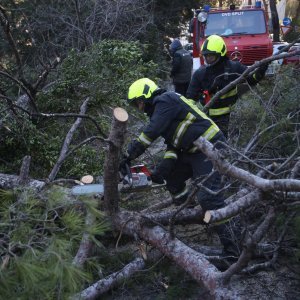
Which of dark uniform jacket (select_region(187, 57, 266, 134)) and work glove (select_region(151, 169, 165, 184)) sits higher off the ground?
dark uniform jacket (select_region(187, 57, 266, 134))

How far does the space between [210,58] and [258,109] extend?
2.44 ft

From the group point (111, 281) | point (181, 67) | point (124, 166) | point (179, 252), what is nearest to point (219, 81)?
point (124, 166)

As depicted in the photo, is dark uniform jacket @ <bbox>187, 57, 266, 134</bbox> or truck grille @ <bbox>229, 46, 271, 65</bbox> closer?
dark uniform jacket @ <bbox>187, 57, 266, 134</bbox>

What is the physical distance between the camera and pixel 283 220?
11.7ft

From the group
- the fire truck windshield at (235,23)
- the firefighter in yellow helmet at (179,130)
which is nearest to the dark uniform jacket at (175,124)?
the firefighter in yellow helmet at (179,130)

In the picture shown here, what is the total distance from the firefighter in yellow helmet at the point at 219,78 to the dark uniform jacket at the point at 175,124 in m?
1.16

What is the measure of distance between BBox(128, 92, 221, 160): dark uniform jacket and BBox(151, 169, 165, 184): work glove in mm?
364

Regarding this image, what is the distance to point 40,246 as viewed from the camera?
2287mm

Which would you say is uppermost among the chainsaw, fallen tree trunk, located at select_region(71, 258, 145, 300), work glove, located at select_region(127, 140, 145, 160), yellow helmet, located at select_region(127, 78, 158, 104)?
yellow helmet, located at select_region(127, 78, 158, 104)

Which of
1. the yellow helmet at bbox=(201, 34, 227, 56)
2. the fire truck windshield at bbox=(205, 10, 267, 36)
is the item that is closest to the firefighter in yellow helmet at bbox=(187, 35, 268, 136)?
the yellow helmet at bbox=(201, 34, 227, 56)

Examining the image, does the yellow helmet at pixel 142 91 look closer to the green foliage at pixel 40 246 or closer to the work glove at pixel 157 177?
the work glove at pixel 157 177

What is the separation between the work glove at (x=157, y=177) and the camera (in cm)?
409

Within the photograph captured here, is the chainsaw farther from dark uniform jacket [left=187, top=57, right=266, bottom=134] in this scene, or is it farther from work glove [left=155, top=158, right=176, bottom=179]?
dark uniform jacket [left=187, top=57, right=266, bottom=134]

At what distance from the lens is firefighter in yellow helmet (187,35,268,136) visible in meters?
4.91
